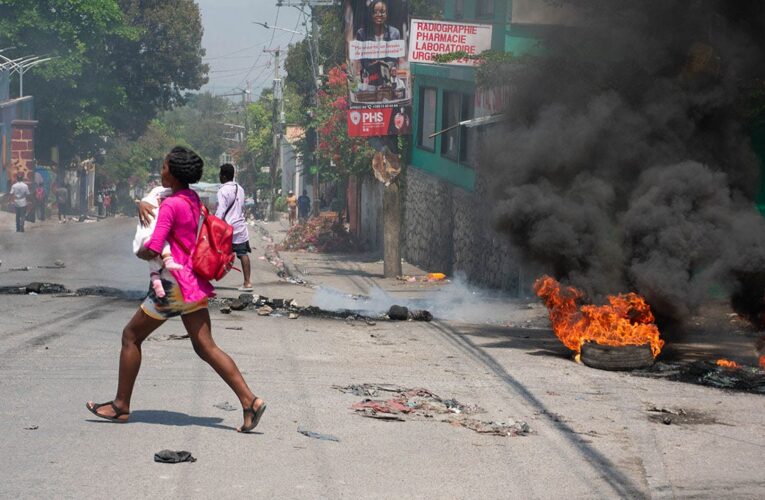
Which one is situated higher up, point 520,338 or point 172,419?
point 172,419

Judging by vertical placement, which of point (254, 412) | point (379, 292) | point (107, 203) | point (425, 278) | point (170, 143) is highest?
point (170, 143)

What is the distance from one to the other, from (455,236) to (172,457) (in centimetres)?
1822

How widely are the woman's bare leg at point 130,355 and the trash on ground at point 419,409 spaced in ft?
5.27

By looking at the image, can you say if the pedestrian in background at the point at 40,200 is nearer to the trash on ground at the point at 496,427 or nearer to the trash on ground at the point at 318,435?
the trash on ground at the point at 496,427

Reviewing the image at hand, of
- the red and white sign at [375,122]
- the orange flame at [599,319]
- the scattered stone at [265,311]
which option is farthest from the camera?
the red and white sign at [375,122]

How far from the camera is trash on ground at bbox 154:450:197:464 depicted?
6.01 meters

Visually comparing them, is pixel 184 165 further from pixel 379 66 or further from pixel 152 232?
pixel 379 66

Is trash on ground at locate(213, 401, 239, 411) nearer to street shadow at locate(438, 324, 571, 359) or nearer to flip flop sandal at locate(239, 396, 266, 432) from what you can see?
flip flop sandal at locate(239, 396, 266, 432)

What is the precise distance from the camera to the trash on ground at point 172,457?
6008 millimetres

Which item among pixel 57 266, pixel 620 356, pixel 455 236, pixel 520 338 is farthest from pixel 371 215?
pixel 620 356

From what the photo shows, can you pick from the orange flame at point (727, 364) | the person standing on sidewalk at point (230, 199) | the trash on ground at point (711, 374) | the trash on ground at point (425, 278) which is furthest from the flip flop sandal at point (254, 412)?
the trash on ground at point (425, 278)

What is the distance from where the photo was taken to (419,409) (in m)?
7.79

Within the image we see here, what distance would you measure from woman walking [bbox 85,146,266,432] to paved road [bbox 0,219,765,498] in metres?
0.19

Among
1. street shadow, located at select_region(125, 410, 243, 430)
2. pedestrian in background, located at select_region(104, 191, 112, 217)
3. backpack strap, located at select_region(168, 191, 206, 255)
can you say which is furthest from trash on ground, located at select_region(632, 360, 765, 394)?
pedestrian in background, located at select_region(104, 191, 112, 217)
